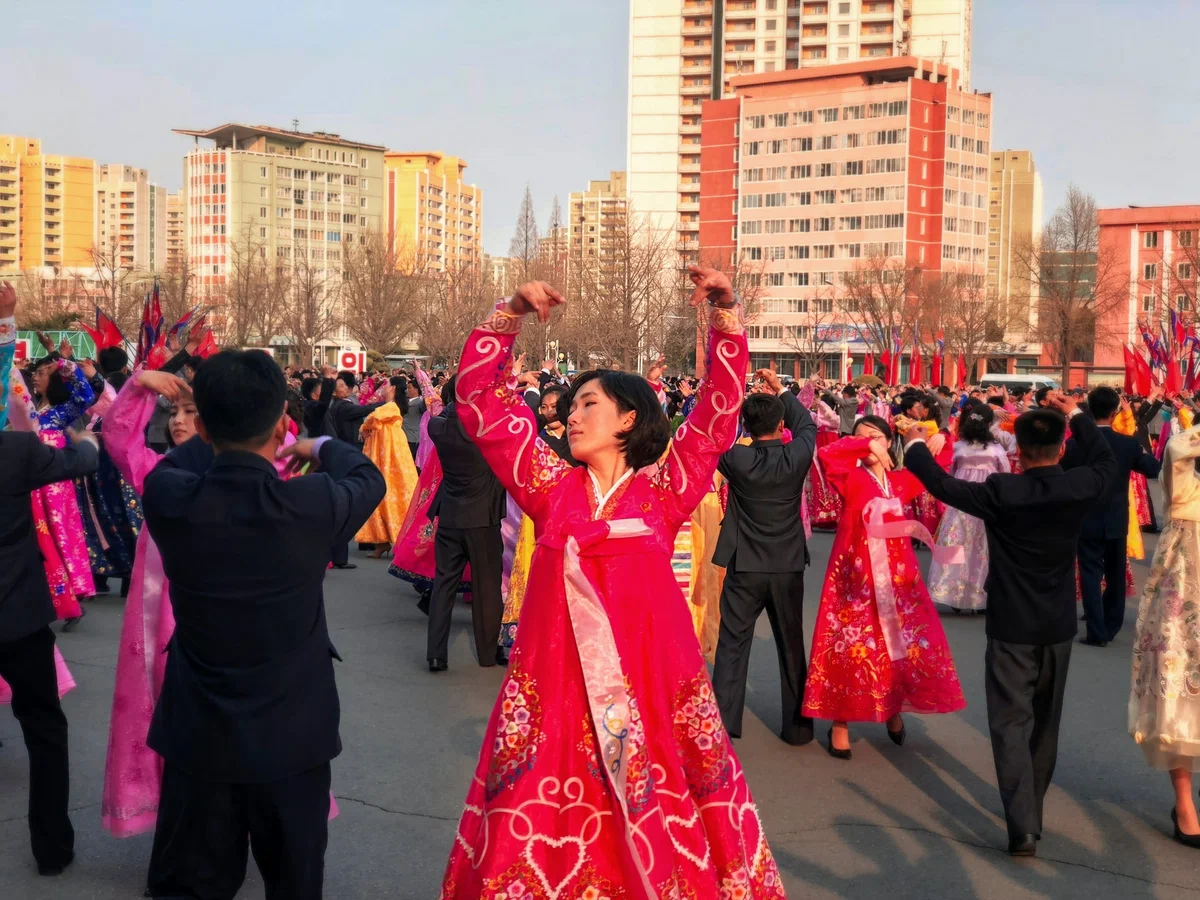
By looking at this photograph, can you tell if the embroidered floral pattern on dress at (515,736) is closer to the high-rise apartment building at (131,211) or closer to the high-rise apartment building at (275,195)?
the high-rise apartment building at (275,195)

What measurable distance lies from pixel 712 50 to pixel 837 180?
22174 millimetres

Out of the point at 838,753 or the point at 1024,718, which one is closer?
the point at 1024,718

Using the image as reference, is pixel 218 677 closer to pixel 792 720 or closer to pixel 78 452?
pixel 78 452

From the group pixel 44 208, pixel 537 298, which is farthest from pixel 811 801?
pixel 44 208

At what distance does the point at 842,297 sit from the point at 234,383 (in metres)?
88.6

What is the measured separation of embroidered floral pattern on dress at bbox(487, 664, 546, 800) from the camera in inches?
136

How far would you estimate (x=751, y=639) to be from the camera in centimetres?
683

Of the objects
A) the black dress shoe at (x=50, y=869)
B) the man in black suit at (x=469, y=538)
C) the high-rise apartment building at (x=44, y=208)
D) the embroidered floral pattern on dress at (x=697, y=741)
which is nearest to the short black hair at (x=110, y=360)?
the man in black suit at (x=469, y=538)

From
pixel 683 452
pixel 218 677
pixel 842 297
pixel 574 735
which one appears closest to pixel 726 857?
pixel 574 735

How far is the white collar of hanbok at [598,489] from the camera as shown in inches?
143

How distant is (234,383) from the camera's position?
10.8ft

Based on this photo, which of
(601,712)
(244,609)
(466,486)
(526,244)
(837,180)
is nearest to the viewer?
(244,609)

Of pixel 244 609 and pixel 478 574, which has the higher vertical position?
pixel 244 609

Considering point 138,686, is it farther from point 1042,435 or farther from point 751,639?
point 1042,435
